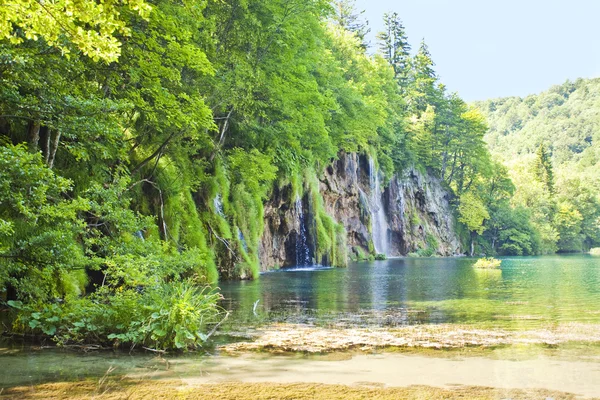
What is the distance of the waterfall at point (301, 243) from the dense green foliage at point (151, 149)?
29.0 inches

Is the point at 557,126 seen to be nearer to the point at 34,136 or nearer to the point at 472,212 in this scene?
the point at 472,212

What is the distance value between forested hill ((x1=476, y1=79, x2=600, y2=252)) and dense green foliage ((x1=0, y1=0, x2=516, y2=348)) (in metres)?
50.2

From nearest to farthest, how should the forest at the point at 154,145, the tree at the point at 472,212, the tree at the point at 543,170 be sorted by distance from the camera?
1. the forest at the point at 154,145
2. the tree at the point at 472,212
3. the tree at the point at 543,170

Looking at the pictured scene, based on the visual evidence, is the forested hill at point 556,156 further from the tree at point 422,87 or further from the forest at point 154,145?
the forest at point 154,145

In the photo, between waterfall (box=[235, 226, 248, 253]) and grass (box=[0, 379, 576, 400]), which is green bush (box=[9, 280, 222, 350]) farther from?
waterfall (box=[235, 226, 248, 253])

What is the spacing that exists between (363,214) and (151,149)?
97.8 feet

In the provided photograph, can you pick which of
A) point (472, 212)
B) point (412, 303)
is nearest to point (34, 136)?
point (412, 303)

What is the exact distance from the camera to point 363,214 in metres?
44.3

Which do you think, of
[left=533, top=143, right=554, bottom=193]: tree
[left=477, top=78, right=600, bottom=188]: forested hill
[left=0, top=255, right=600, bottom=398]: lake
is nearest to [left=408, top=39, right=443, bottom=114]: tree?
[left=533, top=143, right=554, bottom=193]: tree

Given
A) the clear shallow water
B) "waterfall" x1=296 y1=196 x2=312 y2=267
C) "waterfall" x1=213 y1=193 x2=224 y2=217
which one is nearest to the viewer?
the clear shallow water

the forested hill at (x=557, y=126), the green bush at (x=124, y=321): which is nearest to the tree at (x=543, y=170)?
the forested hill at (x=557, y=126)

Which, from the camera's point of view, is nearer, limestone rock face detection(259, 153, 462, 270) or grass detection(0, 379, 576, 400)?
grass detection(0, 379, 576, 400)

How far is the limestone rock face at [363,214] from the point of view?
29031 millimetres

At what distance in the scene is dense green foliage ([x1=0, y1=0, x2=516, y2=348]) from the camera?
7.24 m
